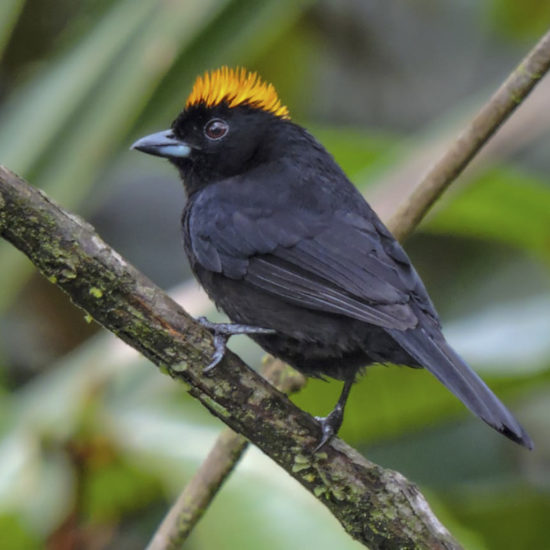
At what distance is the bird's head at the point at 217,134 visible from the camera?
3.45 m

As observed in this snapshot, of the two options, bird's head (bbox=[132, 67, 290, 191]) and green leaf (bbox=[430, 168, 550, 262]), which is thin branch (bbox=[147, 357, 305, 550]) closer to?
bird's head (bbox=[132, 67, 290, 191])

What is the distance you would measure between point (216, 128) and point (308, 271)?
0.89 metres

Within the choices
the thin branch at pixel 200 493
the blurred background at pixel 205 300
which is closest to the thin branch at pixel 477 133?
the blurred background at pixel 205 300

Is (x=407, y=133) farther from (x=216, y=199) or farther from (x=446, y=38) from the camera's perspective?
(x=216, y=199)

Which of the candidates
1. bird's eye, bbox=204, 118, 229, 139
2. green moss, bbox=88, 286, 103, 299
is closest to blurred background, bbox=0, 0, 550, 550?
bird's eye, bbox=204, 118, 229, 139

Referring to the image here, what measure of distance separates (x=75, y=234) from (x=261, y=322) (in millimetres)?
796

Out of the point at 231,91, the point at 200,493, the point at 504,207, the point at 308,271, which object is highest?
the point at 504,207

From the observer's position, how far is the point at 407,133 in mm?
6977

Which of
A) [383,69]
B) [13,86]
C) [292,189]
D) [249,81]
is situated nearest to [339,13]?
[383,69]

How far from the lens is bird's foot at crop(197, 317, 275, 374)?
241 cm

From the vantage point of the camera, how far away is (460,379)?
8.38ft

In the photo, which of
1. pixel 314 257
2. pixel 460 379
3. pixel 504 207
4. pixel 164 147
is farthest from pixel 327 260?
pixel 504 207

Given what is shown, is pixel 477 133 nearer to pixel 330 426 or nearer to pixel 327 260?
pixel 327 260

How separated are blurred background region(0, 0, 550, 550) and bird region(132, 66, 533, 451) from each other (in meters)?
0.46
